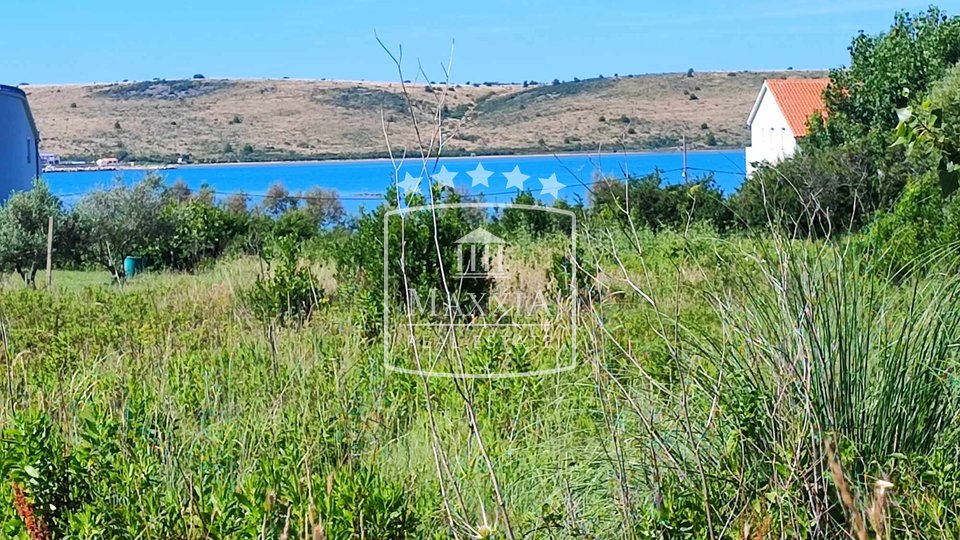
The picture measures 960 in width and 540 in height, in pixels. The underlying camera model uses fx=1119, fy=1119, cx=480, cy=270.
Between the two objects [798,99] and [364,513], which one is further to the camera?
[798,99]

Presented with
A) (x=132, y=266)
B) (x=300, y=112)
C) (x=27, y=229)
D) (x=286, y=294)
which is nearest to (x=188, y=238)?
(x=132, y=266)

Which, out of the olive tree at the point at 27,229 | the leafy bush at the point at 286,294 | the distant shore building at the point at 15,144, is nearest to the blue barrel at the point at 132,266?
the olive tree at the point at 27,229

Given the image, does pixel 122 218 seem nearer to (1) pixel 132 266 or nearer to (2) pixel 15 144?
(1) pixel 132 266

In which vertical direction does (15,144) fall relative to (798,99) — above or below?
below

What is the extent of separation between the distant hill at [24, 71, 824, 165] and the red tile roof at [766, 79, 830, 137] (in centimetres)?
337

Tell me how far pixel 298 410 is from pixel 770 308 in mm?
2150

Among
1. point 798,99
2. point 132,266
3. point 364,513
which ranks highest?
point 798,99

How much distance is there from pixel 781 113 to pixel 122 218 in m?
29.1

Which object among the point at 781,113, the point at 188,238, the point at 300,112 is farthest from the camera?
the point at 300,112

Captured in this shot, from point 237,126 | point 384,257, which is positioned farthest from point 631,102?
point 384,257

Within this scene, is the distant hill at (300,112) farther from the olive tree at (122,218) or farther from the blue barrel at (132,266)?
the blue barrel at (132,266)

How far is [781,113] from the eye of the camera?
136 ft

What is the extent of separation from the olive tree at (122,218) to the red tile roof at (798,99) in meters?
26.6

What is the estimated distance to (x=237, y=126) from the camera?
228 ft
